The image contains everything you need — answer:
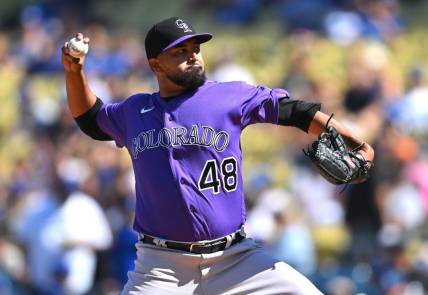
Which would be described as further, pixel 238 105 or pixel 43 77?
pixel 43 77

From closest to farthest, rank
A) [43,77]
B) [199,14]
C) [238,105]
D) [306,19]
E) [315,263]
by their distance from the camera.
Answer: [238,105] < [315,263] < [306,19] < [43,77] < [199,14]

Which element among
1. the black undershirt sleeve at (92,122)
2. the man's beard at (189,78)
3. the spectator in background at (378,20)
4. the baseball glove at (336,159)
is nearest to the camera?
the baseball glove at (336,159)

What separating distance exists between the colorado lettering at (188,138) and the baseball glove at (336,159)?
0.44 m

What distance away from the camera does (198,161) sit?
18.2ft

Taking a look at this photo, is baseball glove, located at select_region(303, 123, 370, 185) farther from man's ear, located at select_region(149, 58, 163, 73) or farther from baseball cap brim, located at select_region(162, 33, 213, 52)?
man's ear, located at select_region(149, 58, 163, 73)

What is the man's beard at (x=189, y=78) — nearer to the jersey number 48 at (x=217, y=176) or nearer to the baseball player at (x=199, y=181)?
the baseball player at (x=199, y=181)

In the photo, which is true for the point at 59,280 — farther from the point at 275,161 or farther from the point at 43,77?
the point at 43,77

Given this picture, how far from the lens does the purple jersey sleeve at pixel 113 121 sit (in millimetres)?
5859

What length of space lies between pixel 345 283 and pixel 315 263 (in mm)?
892

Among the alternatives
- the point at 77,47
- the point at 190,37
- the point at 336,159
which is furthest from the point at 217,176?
the point at 77,47

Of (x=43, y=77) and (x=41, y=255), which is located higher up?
(x=43, y=77)

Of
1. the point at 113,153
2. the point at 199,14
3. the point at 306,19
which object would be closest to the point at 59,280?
the point at 113,153

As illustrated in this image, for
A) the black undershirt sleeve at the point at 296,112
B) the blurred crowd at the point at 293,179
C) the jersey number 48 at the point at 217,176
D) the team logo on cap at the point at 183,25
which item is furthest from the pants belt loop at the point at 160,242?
the blurred crowd at the point at 293,179

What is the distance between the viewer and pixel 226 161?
5.57m
